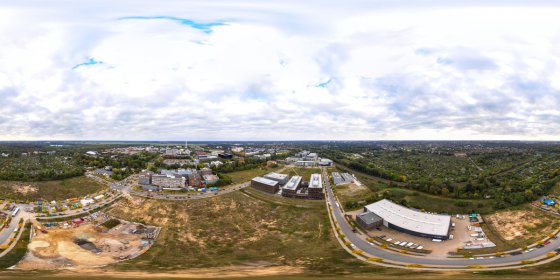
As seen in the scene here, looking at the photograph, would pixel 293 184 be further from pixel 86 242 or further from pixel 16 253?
pixel 16 253

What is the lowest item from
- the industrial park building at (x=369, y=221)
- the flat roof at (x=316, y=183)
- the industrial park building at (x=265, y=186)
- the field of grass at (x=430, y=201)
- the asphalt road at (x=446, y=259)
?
the asphalt road at (x=446, y=259)

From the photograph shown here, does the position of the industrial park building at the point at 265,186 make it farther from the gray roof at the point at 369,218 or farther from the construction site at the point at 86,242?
the construction site at the point at 86,242

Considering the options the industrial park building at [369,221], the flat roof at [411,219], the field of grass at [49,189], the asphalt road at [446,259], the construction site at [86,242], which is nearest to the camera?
the asphalt road at [446,259]

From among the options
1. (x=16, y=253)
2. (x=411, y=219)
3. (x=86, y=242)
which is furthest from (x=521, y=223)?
(x=16, y=253)

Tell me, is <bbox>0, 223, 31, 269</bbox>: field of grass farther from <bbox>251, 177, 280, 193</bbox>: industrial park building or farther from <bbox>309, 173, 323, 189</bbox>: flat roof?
<bbox>309, 173, 323, 189</bbox>: flat roof

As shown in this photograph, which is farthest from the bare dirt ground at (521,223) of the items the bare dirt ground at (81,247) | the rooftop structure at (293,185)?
the bare dirt ground at (81,247)

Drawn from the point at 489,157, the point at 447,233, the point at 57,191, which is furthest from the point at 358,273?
the point at 489,157

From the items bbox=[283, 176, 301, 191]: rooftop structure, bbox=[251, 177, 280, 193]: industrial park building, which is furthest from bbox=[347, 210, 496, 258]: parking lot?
bbox=[251, 177, 280, 193]: industrial park building

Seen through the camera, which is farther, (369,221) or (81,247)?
(369,221)

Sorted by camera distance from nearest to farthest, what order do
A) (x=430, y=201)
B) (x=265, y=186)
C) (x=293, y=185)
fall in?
(x=430, y=201), (x=265, y=186), (x=293, y=185)

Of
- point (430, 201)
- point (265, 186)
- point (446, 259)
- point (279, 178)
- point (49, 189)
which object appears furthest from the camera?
point (279, 178)
